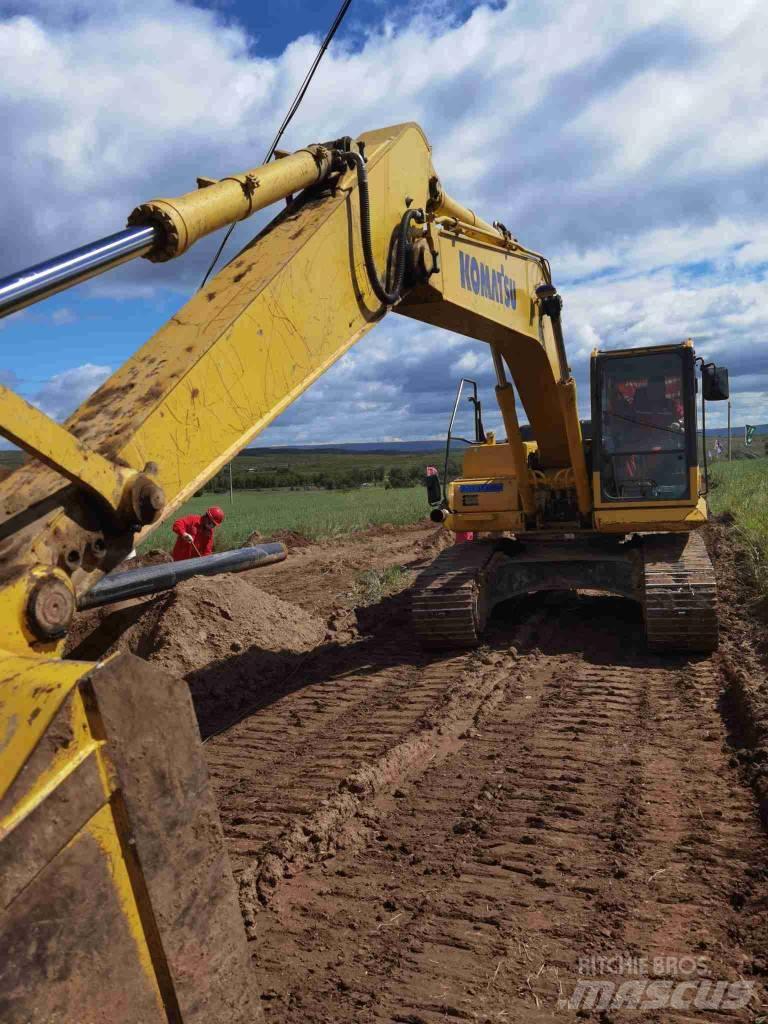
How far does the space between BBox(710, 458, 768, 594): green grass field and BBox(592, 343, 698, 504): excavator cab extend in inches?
84.7

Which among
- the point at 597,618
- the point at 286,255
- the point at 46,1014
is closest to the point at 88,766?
the point at 46,1014

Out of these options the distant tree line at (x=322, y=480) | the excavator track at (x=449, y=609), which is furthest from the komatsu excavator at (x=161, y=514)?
the distant tree line at (x=322, y=480)

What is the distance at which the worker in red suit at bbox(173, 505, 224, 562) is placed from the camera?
10.3 m

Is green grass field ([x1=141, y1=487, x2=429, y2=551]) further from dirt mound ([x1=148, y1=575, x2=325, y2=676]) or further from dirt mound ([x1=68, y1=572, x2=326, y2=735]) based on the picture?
dirt mound ([x1=68, y1=572, x2=326, y2=735])

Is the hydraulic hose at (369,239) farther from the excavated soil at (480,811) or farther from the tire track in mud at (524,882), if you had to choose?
the tire track in mud at (524,882)

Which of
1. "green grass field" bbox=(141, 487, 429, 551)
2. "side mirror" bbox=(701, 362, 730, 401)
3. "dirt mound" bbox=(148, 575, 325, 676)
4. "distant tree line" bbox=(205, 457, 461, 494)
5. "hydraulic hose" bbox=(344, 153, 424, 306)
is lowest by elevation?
"distant tree line" bbox=(205, 457, 461, 494)

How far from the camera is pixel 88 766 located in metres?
1.96

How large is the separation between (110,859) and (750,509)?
54.9ft

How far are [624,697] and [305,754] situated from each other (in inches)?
102

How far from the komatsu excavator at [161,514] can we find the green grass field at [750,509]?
3.94 meters

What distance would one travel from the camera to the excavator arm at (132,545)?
6.16ft

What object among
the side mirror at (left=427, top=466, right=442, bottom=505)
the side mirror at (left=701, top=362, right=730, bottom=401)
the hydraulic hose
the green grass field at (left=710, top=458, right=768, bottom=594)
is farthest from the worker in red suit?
the green grass field at (left=710, top=458, right=768, bottom=594)

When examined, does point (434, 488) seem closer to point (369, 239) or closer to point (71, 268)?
point (369, 239)

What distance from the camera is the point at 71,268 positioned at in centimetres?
271
